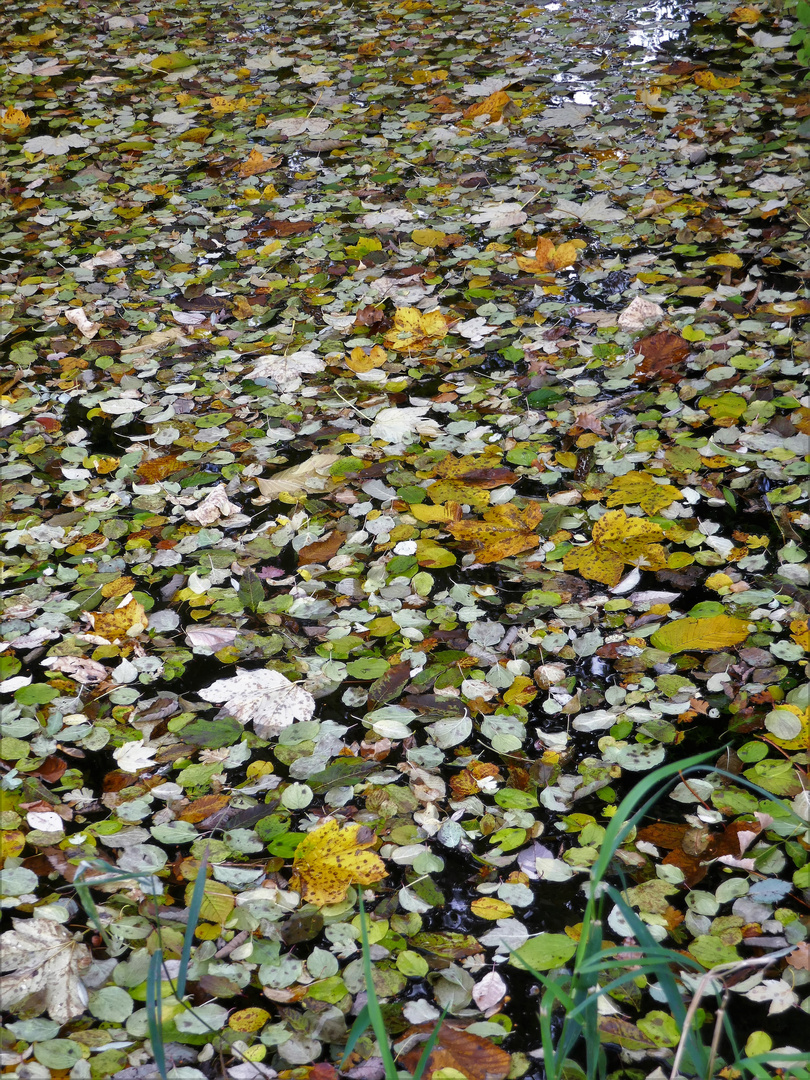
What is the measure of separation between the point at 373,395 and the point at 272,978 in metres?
1.43

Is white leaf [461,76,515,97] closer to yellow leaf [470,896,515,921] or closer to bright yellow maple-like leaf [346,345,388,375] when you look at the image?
bright yellow maple-like leaf [346,345,388,375]

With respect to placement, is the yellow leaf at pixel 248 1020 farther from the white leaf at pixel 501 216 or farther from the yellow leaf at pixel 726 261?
the white leaf at pixel 501 216

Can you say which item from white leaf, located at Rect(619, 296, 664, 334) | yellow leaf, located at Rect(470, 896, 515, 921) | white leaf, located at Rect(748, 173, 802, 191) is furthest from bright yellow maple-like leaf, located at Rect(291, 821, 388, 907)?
white leaf, located at Rect(748, 173, 802, 191)

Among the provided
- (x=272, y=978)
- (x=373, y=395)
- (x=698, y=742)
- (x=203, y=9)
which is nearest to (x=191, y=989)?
(x=272, y=978)

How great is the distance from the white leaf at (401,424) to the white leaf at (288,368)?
0.27m

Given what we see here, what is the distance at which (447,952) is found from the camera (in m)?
1.25

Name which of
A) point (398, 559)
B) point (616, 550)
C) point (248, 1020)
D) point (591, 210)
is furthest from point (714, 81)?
point (248, 1020)

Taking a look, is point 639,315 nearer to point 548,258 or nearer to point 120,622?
point 548,258

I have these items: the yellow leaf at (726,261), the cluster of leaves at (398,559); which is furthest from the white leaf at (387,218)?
the yellow leaf at (726,261)

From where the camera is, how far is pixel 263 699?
163 cm

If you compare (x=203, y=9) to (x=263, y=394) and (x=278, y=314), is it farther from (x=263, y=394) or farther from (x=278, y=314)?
(x=263, y=394)

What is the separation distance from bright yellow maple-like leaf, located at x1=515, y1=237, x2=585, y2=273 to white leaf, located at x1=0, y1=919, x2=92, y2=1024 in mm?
2118

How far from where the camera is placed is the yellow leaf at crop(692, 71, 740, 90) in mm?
3494

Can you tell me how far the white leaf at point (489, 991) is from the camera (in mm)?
1188
